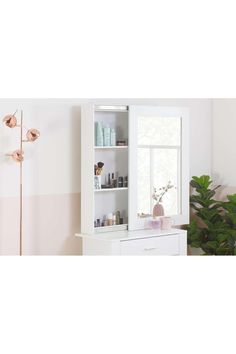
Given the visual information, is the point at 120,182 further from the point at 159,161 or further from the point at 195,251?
the point at 195,251

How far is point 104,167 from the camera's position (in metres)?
4.40

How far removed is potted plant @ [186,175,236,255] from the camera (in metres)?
4.82

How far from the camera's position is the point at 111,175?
14.5 ft

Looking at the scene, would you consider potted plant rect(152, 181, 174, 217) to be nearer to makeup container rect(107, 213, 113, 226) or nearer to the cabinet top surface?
the cabinet top surface

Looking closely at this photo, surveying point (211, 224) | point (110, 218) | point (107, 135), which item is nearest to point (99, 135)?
point (107, 135)

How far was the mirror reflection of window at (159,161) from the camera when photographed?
4.47 m

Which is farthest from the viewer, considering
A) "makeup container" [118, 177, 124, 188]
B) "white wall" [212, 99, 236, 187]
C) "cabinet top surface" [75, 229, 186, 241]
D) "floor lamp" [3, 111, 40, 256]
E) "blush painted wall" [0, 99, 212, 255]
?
"white wall" [212, 99, 236, 187]

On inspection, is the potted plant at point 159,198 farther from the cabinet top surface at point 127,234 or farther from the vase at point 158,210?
the cabinet top surface at point 127,234

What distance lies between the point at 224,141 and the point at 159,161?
2.49 feet

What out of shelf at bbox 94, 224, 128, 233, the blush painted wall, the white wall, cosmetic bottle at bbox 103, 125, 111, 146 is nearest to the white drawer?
shelf at bbox 94, 224, 128, 233

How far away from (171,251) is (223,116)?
1304 mm

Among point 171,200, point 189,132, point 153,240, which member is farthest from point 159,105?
point 153,240

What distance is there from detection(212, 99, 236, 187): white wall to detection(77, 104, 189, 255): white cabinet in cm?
47

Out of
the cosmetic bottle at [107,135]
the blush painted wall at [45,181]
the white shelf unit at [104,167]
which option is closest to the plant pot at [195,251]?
the white shelf unit at [104,167]
